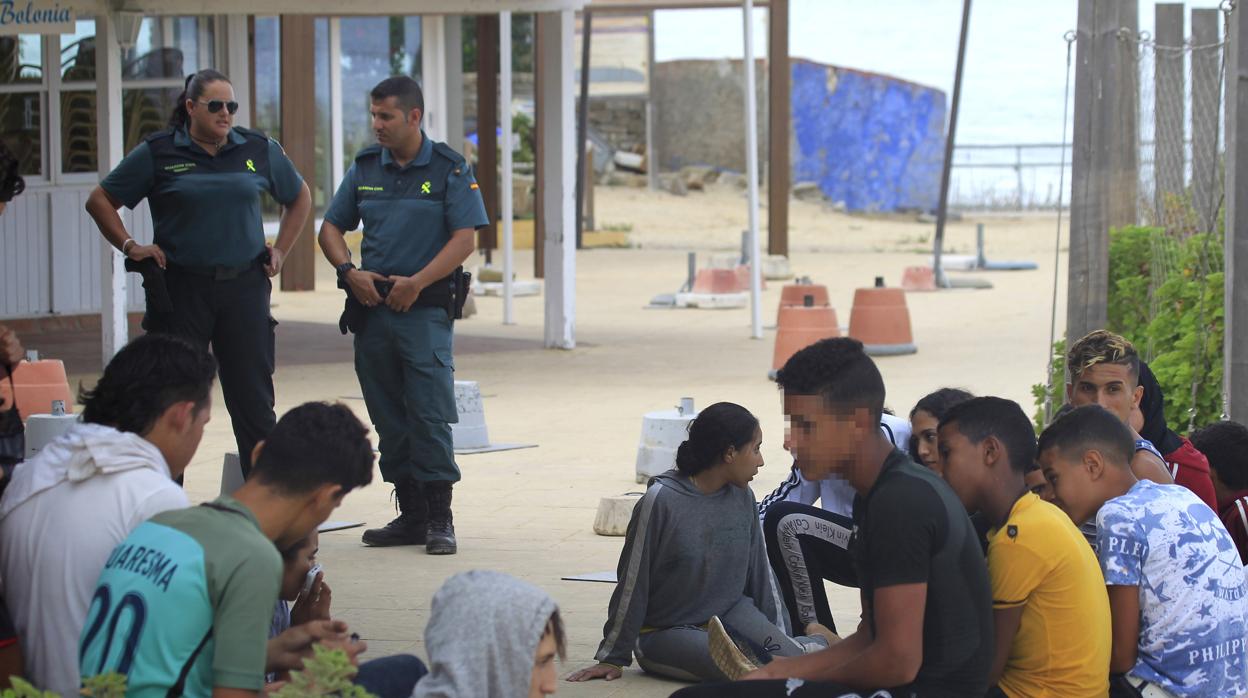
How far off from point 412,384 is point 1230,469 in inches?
127

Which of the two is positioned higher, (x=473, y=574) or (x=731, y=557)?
(x=473, y=574)

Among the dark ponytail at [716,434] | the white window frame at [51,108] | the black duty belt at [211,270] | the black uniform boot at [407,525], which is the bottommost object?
the black uniform boot at [407,525]

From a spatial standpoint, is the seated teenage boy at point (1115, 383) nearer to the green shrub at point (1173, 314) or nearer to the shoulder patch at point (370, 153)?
the green shrub at point (1173, 314)

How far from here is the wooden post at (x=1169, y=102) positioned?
Answer: 10.5m

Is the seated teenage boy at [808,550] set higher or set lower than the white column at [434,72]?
lower

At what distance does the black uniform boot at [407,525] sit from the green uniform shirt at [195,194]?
119cm

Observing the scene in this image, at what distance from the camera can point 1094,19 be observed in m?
8.27

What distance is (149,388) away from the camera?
12.2 ft

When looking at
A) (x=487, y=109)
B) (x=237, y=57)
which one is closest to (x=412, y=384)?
(x=237, y=57)

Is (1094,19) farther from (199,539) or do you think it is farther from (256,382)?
(199,539)

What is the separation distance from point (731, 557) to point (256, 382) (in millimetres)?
2491

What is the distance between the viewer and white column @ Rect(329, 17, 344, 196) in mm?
23141

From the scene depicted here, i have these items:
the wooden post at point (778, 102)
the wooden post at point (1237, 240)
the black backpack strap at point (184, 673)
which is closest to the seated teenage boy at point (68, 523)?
the black backpack strap at point (184, 673)

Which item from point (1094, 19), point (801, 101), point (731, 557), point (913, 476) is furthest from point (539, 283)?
point (801, 101)
